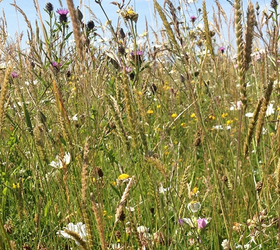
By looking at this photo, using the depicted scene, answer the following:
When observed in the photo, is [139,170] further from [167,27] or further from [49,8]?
[49,8]

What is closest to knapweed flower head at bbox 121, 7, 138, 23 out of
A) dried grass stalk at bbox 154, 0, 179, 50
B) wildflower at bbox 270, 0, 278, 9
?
wildflower at bbox 270, 0, 278, 9

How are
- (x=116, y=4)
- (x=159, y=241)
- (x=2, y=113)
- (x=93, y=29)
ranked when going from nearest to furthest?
1. (x=2, y=113)
2. (x=159, y=241)
3. (x=116, y=4)
4. (x=93, y=29)

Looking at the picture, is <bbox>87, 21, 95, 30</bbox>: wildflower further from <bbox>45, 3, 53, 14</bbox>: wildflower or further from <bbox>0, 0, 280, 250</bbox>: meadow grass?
<bbox>45, 3, 53, 14</bbox>: wildflower

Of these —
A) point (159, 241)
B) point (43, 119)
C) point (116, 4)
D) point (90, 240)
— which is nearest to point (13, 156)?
point (43, 119)

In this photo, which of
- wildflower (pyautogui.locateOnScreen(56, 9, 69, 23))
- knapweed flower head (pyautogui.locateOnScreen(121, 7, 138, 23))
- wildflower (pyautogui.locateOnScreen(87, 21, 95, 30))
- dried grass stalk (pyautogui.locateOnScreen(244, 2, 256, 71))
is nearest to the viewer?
dried grass stalk (pyautogui.locateOnScreen(244, 2, 256, 71))

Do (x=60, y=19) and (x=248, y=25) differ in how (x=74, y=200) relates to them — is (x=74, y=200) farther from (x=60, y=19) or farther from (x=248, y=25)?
(x=60, y=19)

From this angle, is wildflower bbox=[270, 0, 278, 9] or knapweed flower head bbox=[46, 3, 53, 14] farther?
knapweed flower head bbox=[46, 3, 53, 14]

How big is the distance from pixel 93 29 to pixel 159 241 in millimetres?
1467

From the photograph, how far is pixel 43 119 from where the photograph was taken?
3.49 ft

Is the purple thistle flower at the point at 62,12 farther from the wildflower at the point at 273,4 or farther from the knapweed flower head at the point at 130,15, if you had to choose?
the wildflower at the point at 273,4

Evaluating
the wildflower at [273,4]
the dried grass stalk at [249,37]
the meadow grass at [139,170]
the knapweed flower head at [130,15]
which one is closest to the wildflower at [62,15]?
the meadow grass at [139,170]

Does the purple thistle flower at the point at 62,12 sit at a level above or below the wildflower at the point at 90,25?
above

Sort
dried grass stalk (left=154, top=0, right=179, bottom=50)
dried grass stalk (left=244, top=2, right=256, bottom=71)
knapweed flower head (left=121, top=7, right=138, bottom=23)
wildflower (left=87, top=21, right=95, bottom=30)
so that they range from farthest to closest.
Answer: wildflower (left=87, top=21, right=95, bottom=30) → knapweed flower head (left=121, top=7, right=138, bottom=23) → dried grass stalk (left=154, top=0, right=179, bottom=50) → dried grass stalk (left=244, top=2, right=256, bottom=71)

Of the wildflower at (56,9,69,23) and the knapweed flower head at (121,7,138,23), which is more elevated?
the wildflower at (56,9,69,23)
